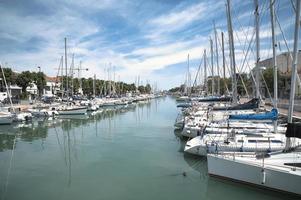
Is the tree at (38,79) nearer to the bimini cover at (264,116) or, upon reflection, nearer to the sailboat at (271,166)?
the bimini cover at (264,116)

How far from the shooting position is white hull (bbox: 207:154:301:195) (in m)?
14.2

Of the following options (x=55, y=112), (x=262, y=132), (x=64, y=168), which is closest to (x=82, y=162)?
(x=64, y=168)

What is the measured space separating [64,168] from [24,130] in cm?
2273

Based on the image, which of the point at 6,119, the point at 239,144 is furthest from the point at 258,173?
the point at 6,119

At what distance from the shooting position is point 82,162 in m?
23.4

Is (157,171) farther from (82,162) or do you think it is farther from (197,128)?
(197,128)

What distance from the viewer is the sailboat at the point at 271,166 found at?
47.1ft

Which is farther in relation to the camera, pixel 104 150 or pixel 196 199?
pixel 104 150

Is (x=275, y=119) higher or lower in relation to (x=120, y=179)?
higher

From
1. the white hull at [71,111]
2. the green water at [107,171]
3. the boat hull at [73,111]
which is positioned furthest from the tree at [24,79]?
the green water at [107,171]

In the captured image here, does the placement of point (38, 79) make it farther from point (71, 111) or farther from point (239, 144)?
point (239, 144)

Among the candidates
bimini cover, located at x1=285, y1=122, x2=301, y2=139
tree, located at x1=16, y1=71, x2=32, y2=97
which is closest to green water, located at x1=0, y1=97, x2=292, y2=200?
bimini cover, located at x1=285, y1=122, x2=301, y2=139

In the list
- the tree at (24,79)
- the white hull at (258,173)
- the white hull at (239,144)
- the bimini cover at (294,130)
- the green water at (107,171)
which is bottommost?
the green water at (107,171)

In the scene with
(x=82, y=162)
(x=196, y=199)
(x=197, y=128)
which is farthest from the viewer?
(x=197, y=128)
